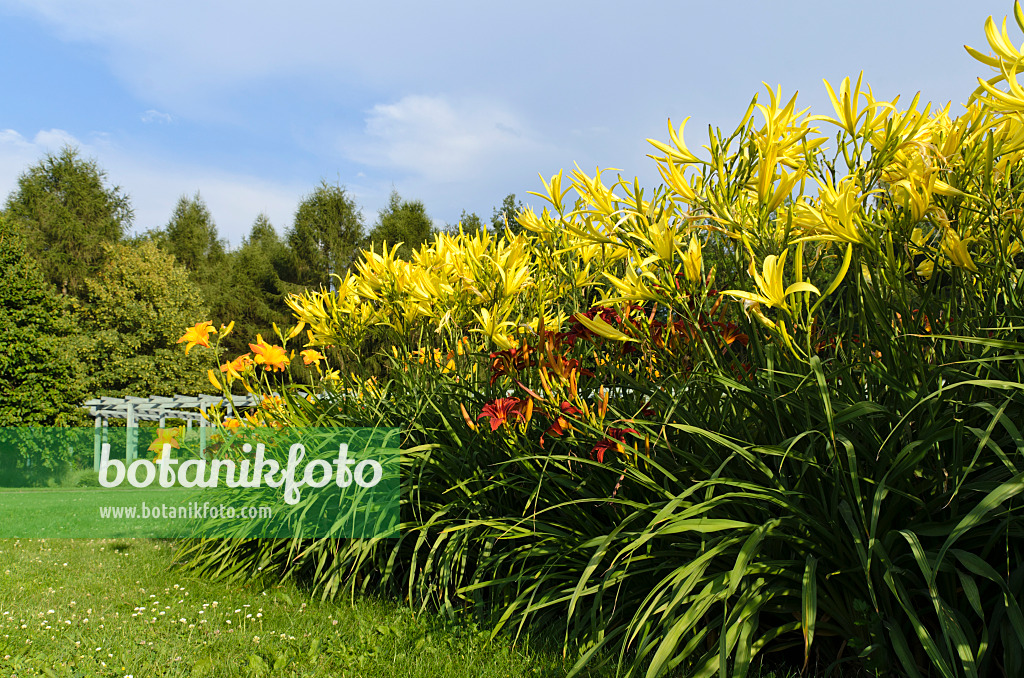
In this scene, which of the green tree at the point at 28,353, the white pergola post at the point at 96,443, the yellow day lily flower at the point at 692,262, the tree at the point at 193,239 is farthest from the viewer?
the tree at the point at 193,239

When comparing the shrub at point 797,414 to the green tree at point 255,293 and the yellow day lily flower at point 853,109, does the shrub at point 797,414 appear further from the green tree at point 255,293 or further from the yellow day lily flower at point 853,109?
the green tree at point 255,293

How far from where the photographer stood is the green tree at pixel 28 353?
1093 cm

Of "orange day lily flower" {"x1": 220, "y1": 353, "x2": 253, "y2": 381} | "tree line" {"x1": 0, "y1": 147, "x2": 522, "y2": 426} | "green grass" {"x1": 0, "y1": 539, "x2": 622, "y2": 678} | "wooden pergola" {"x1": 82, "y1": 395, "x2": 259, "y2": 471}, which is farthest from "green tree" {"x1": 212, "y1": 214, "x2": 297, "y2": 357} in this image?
"green grass" {"x1": 0, "y1": 539, "x2": 622, "y2": 678}

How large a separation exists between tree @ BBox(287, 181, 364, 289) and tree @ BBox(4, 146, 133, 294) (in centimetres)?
704

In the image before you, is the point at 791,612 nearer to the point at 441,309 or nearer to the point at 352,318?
the point at 441,309

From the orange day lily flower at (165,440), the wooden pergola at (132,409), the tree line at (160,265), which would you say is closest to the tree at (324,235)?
the tree line at (160,265)

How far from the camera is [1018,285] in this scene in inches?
72.9

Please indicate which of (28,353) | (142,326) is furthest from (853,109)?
(142,326)

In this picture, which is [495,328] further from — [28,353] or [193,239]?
[193,239]

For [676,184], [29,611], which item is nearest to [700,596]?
[676,184]

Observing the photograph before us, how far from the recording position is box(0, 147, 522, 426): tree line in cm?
2008

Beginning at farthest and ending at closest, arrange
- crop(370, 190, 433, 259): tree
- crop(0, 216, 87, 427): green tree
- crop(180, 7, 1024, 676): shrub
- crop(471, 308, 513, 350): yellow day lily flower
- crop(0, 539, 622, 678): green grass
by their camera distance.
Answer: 1. crop(370, 190, 433, 259): tree
2. crop(0, 216, 87, 427): green tree
3. crop(471, 308, 513, 350): yellow day lily flower
4. crop(0, 539, 622, 678): green grass
5. crop(180, 7, 1024, 676): shrub

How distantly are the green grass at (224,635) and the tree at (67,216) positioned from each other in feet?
80.2

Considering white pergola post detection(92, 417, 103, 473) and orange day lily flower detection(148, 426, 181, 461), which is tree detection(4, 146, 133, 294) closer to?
white pergola post detection(92, 417, 103, 473)
